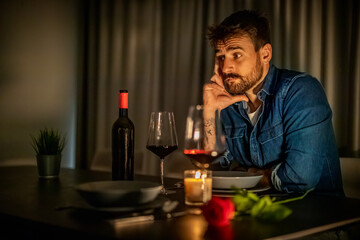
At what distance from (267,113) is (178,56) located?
5.00ft

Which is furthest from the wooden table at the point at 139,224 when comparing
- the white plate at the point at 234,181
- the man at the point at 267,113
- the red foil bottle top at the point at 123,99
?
the man at the point at 267,113

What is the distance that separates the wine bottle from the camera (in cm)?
142

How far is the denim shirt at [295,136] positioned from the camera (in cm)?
198

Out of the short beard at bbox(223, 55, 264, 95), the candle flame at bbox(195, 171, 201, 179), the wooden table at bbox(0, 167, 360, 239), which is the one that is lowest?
the wooden table at bbox(0, 167, 360, 239)

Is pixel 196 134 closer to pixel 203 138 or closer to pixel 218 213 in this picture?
pixel 203 138

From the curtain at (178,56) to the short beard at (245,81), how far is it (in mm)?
490

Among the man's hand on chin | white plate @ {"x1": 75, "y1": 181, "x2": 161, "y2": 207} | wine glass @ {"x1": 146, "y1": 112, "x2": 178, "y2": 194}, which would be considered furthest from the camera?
the man's hand on chin

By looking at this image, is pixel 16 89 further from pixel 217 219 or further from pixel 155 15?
pixel 217 219

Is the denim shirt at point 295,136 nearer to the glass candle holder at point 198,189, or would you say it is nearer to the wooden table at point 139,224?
the wooden table at point 139,224

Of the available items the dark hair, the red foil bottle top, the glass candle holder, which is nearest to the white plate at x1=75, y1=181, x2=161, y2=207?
the glass candle holder

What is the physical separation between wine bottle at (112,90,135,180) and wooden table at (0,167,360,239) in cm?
19

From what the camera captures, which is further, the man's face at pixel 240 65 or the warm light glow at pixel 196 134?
the man's face at pixel 240 65

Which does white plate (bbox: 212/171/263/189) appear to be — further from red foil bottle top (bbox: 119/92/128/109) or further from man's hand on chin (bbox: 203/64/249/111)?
man's hand on chin (bbox: 203/64/249/111)

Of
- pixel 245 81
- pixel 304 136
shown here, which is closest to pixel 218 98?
pixel 245 81
